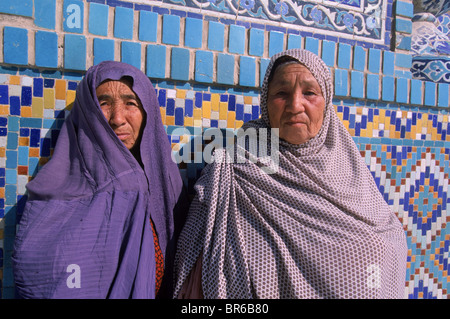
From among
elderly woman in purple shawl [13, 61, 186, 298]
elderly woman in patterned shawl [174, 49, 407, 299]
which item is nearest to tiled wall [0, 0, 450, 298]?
elderly woman in purple shawl [13, 61, 186, 298]

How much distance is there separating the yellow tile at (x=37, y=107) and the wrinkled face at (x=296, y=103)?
3.52 ft

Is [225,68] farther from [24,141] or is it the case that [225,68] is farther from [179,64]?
[24,141]

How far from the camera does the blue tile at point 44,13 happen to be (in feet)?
5.78

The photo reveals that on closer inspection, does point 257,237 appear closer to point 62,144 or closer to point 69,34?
point 62,144

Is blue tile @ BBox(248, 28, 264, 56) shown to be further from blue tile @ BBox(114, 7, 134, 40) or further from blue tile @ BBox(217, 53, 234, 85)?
blue tile @ BBox(114, 7, 134, 40)

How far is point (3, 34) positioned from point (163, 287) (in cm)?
133

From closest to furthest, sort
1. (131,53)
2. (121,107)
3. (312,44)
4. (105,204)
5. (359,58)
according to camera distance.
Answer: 1. (105,204)
2. (121,107)
3. (131,53)
4. (312,44)
5. (359,58)

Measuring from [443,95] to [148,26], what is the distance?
1.98m

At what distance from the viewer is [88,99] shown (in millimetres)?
1610

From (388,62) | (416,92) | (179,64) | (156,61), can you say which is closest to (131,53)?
(156,61)

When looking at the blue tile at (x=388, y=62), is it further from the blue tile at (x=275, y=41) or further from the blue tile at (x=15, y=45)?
the blue tile at (x=15, y=45)

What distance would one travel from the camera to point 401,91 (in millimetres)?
2438

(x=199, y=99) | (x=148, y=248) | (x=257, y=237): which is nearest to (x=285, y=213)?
(x=257, y=237)

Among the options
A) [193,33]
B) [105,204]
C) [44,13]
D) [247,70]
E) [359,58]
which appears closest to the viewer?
[105,204]
